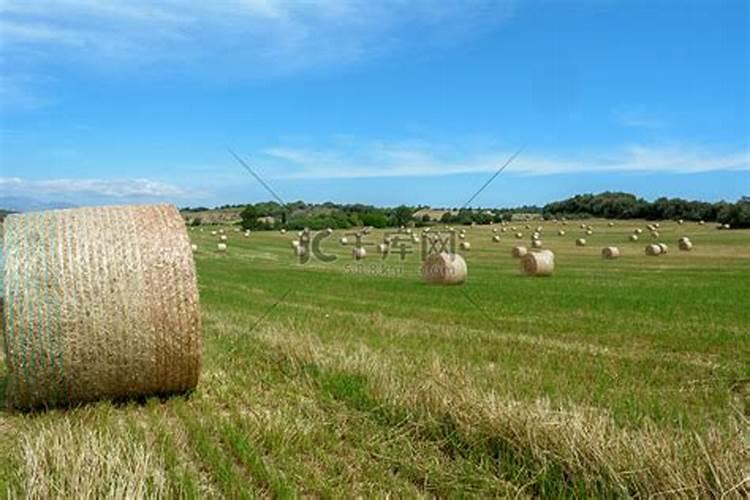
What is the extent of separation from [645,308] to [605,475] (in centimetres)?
1284

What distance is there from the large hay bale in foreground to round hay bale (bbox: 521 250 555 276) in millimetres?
22590

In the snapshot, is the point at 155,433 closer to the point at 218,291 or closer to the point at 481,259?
the point at 218,291

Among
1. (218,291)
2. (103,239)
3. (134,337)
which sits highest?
(103,239)

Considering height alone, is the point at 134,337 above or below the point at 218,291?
above

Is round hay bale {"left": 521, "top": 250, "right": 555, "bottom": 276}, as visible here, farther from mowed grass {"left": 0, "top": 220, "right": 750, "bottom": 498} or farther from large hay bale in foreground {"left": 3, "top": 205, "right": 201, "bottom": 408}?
large hay bale in foreground {"left": 3, "top": 205, "right": 201, "bottom": 408}

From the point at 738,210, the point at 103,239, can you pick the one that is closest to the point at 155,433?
the point at 103,239

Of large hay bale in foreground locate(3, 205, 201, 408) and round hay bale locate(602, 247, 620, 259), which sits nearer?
large hay bale in foreground locate(3, 205, 201, 408)

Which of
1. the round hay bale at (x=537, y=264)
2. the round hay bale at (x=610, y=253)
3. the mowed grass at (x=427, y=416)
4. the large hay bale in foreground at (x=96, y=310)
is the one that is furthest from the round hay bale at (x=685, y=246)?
the large hay bale in foreground at (x=96, y=310)

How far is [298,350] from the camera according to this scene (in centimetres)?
866

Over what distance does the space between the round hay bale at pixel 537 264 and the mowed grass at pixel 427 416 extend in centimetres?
1261

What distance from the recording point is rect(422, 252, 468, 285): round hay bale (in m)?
23.9

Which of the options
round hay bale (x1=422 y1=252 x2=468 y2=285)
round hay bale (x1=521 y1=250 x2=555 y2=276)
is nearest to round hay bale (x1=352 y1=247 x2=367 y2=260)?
round hay bale (x1=521 y1=250 x2=555 y2=276)

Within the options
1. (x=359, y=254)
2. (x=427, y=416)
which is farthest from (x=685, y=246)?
(x=427, y=416)

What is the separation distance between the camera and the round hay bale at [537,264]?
28.3m
